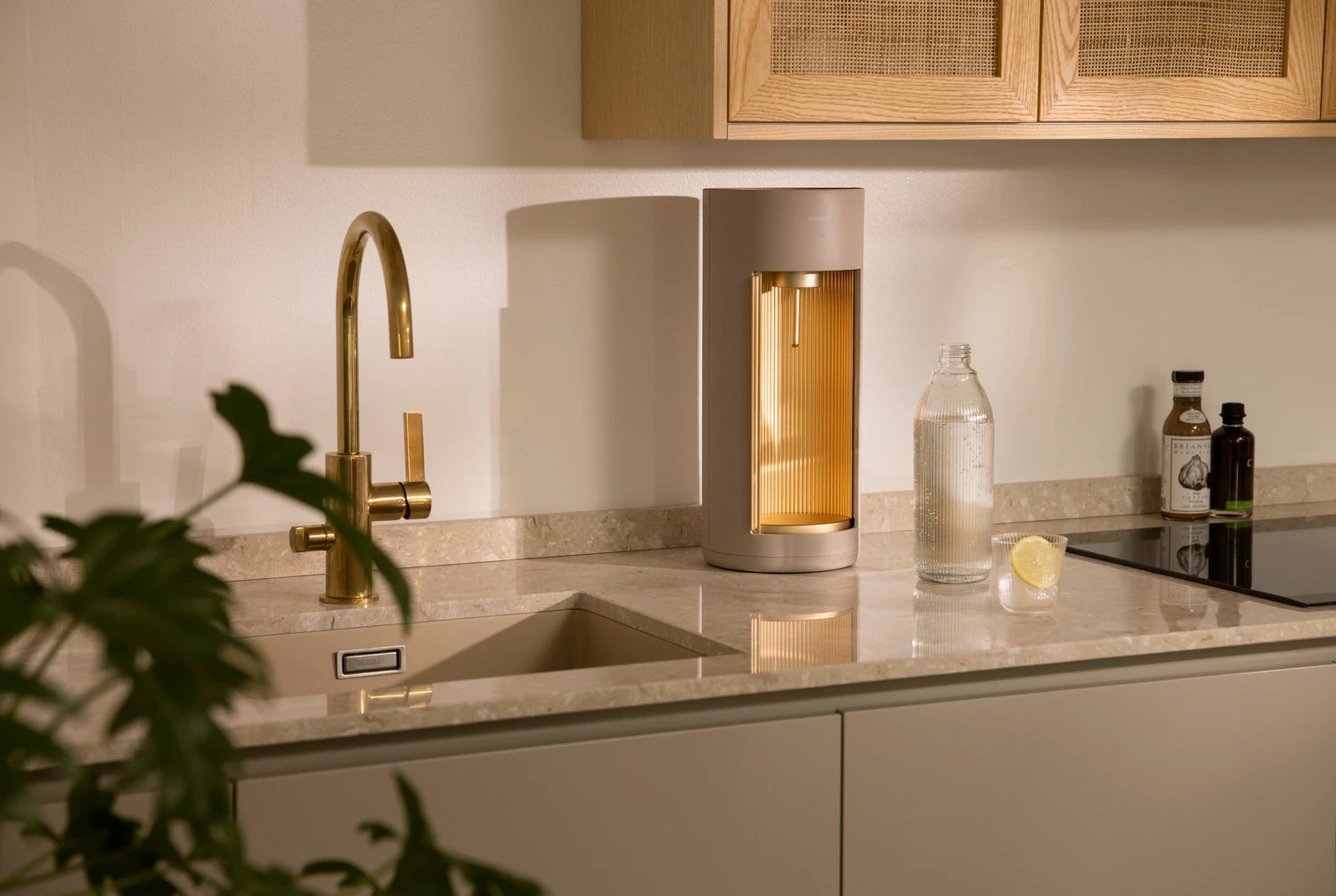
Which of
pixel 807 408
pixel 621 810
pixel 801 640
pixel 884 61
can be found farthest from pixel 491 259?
pixel 621 810

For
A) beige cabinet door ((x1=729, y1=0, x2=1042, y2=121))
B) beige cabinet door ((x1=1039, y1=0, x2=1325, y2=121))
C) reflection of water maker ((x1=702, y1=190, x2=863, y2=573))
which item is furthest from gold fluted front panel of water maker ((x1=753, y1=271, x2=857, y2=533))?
beige cabinet door ((x1=1039, y1=0, x2=1325, y2=121))

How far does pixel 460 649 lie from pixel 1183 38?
3.92 feet

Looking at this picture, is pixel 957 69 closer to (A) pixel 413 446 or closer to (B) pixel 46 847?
(A) pixel 413 446

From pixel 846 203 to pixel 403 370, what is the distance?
59cm

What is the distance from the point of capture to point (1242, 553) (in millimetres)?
1992

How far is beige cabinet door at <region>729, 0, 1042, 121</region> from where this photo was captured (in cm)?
169

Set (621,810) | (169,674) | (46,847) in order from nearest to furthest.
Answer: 1. (169,674)
2. (46,847)
3. (621,810)

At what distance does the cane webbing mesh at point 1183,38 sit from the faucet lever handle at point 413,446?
930 mm

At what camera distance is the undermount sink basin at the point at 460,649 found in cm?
167

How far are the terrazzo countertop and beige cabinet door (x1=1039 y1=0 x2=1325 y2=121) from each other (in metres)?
0.60

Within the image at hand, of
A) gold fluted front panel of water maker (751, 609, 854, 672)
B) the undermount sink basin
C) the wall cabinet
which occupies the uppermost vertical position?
the wall cabinet

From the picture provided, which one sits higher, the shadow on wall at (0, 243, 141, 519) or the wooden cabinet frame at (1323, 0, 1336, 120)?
the wooden cabinet frame at (1323, 0, 1336, 120)

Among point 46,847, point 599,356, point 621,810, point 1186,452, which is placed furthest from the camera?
point 1186,452

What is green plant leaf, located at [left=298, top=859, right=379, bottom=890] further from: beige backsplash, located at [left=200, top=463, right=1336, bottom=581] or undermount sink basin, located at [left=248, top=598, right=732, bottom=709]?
beige backsplash, located at [left=200, top=463, right=1336, bottom=581]
